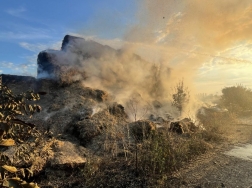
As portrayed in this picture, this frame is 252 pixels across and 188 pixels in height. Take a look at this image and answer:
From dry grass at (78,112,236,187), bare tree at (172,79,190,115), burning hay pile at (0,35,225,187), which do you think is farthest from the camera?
bare tree at (172,79,190,115)

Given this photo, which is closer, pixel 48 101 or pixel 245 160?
pixel 245 160

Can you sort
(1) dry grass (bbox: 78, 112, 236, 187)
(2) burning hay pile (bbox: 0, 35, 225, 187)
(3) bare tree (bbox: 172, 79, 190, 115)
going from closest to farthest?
1. (1) dry grass (bbox: 78, 112, 236, 187)
2. (2) burning hay pile (bbox: 0, 35, 225, 187)
3. (3) bare tree (bbox: 172, 79, 190, 115)

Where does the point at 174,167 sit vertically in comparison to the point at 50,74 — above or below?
below

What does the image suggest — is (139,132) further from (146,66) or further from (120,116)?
(146,66)

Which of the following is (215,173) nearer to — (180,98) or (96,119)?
(96,119)

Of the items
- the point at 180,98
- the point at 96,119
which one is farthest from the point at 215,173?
the point at 180,98

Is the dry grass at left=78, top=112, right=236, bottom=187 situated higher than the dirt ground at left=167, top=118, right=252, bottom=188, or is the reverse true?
the dry grass at left=78, top=112, right=236, bottom=187

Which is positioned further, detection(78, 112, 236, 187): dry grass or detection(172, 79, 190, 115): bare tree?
detection(172, 79, 190, 115): bare tree

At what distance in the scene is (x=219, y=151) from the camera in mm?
6105

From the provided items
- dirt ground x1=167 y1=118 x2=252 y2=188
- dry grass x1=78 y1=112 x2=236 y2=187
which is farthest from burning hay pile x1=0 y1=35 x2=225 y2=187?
dirt ground x1=167 y1=118 x2=252 y2=188

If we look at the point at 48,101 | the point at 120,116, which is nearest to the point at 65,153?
the point at 120,116

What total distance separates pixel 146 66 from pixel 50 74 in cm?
1085

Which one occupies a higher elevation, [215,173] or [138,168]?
[138,168]

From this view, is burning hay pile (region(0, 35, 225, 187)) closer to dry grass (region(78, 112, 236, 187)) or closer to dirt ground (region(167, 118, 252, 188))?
dry grass (region(78, 112, 236, 187))
